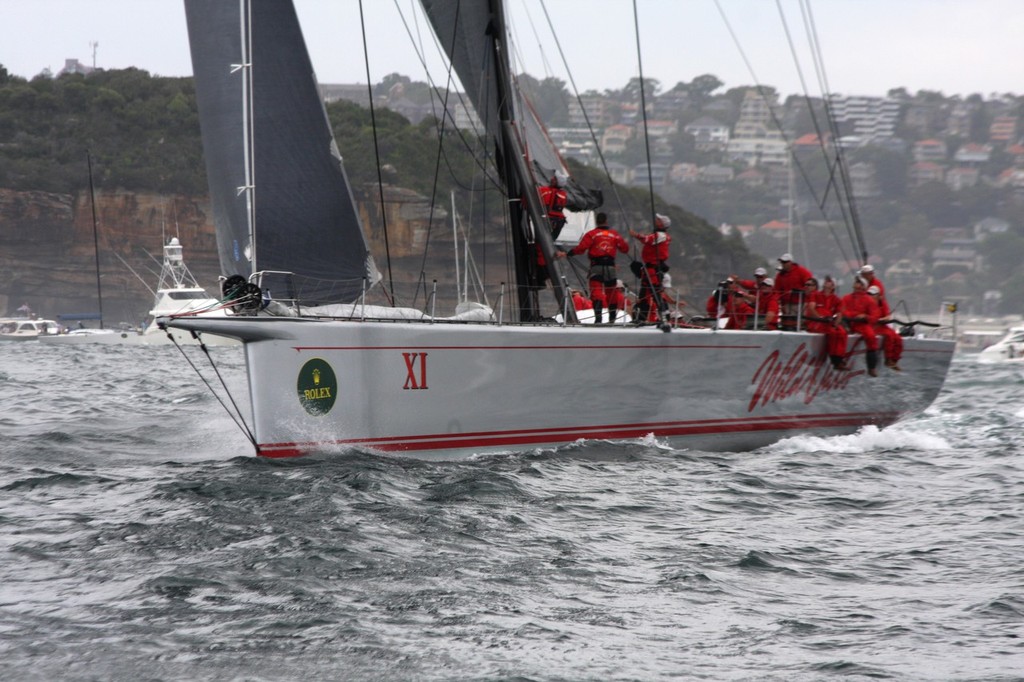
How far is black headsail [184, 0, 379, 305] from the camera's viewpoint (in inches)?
356

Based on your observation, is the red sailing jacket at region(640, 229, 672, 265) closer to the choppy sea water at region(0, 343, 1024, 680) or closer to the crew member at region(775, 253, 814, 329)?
the crew member at region(775, 253, 814, 329)

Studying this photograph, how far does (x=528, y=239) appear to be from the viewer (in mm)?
11070

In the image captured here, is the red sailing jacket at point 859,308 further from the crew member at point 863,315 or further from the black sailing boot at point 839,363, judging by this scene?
the black sailing boot at point 839,363

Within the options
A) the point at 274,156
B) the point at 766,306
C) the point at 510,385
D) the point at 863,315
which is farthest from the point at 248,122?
the point at 863,315

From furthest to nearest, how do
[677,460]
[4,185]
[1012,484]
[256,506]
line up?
[4,185]
[677,460]
[1012,484]
[256,506]

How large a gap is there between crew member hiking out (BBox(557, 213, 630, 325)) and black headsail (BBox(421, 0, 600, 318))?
12.2 inches

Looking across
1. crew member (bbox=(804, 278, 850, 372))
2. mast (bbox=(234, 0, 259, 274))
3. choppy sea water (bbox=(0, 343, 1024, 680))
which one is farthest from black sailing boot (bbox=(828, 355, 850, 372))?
mast (bbox=(234, 0, 259, 274))

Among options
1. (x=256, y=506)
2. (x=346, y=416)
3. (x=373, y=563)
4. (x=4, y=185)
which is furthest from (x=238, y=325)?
(x=4, y=185)

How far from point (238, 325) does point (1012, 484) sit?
5.73 m

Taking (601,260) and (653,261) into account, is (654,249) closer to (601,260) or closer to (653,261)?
(653,261)

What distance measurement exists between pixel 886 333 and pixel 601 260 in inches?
140

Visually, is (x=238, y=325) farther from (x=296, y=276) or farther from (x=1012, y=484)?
(x=1012, y=484)

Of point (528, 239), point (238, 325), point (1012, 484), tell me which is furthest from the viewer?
point (528, 239)

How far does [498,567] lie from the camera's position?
19.1 feet
